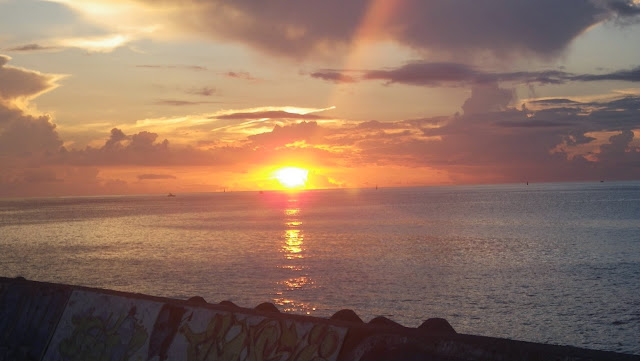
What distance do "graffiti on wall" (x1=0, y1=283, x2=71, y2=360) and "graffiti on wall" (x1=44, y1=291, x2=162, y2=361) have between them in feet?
1.50

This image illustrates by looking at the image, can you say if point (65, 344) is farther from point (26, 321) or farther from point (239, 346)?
point (239, 346)

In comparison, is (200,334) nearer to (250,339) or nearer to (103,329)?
(250,339)

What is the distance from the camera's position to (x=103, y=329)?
41.7ft

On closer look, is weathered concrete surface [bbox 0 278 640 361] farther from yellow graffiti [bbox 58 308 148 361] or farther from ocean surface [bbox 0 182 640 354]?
ocean surface [bbox 0 182 640 354]

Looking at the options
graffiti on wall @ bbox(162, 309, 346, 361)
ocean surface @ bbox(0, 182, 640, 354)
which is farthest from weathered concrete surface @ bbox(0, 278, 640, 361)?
ocean surface @ bbox(0, 182, 640, 354)

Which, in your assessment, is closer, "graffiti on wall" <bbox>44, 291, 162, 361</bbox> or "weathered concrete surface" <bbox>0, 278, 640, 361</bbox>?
"weathered concrete surface" <bbox>0, 278, 640, 361</bbox>

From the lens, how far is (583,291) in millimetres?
35500

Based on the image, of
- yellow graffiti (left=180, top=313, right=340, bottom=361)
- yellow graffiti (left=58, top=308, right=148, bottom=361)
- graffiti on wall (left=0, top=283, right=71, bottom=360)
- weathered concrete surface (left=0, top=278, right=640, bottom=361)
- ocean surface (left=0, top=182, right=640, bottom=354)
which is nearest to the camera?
weathered concrete surface (left=0, top=278, right=640, bottom=361)

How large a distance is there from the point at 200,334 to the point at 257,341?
137cm

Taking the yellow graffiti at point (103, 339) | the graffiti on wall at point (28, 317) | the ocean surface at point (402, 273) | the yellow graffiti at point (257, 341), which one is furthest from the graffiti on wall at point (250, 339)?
the ocean surface at point (402, 273)

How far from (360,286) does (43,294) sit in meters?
24.7

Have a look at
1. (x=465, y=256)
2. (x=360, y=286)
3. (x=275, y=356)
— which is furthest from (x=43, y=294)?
(x=465, y=256)

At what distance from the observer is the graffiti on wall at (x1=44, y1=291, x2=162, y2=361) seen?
1207cm

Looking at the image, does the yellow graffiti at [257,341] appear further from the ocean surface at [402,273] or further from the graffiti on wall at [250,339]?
the ocean surface at [402,273]
